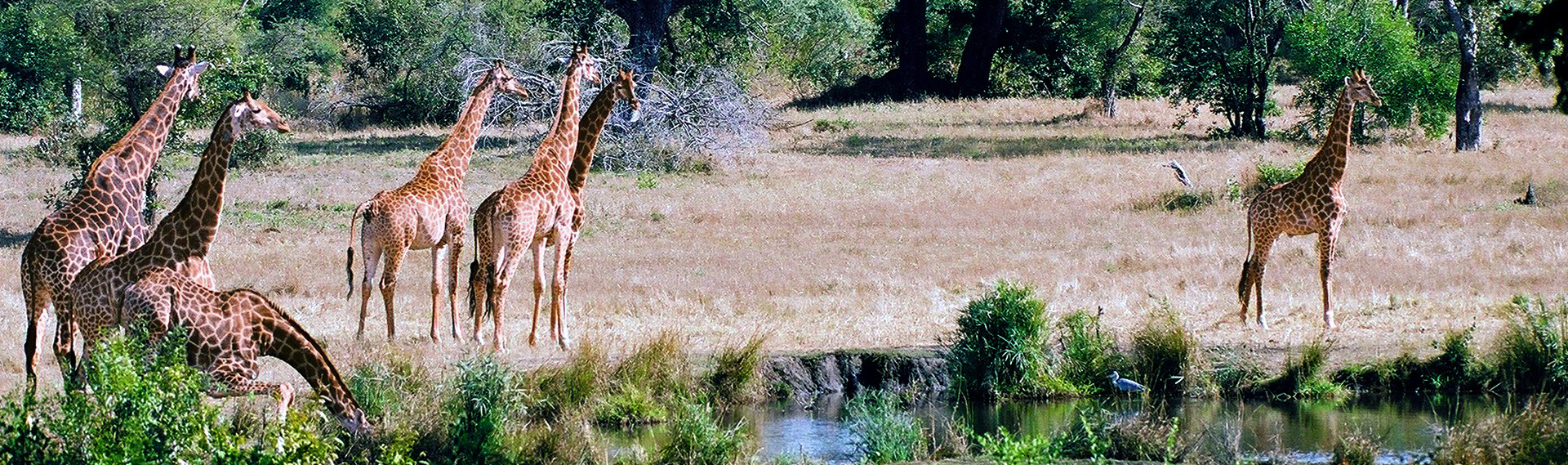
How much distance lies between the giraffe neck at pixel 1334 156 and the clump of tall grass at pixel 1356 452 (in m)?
6.47

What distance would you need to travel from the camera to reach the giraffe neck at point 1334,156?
17.2 m

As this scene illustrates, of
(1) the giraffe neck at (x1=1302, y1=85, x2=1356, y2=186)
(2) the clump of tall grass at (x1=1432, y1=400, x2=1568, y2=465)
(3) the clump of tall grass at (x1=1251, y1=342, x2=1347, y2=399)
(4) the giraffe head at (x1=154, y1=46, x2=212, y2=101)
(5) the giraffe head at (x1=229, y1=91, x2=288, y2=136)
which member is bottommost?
(3) the clump of tall grass at (x1=1251, y1=342, x2=1347, y2=399)

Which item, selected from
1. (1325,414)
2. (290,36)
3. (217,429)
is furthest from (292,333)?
(290,36)

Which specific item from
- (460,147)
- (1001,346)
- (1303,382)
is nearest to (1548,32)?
(1303,382)

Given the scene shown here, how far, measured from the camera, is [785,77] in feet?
207

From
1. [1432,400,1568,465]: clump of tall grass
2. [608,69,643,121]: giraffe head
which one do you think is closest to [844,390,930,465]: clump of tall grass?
[1432,400,1568,465]: clump of tall grass

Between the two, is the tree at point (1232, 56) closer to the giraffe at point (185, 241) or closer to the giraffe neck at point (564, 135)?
the giraffe neck at point (564, 135)

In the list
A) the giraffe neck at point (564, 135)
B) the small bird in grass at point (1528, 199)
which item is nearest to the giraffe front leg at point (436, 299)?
the giraffe neck at point (564, 135)

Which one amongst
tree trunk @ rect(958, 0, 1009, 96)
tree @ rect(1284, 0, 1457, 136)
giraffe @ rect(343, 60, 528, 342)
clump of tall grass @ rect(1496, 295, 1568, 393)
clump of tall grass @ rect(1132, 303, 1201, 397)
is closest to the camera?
clump of tall grass @ rect(1496, 295, 1568, 393)

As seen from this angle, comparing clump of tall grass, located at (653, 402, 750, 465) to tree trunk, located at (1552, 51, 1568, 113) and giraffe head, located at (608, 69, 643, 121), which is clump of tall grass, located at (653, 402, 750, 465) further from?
tree trunk, located at (1552, 51, 1568, 113)

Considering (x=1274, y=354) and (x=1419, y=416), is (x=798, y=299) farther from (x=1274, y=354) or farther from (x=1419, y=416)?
(x=1419, y=416)

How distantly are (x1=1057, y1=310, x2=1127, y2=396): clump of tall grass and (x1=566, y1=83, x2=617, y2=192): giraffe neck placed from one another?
5052mm

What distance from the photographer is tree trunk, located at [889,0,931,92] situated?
56.9m

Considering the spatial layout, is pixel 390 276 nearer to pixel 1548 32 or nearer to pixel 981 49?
pixel 1548 32
